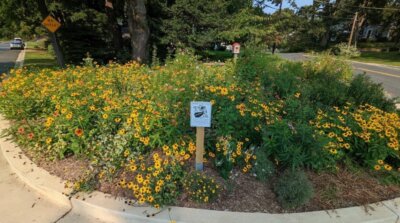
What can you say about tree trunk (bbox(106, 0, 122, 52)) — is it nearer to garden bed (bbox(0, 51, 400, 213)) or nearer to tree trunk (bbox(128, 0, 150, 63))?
tree trunk (bbox(128, 0, 150, 63))

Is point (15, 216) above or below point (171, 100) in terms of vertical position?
below

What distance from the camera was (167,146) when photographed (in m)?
2.70

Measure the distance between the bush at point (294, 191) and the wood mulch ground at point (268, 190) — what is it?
0.25 ft

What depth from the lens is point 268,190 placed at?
2.69 meters

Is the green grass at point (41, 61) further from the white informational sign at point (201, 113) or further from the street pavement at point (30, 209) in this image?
the white informational sign at point (201, 113)

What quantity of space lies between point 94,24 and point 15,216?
16728mm

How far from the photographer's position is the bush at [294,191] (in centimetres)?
244

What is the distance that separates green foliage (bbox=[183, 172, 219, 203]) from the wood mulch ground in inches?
2.4

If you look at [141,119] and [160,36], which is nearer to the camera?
[141,119]

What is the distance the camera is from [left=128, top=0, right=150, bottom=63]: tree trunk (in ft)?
35.0

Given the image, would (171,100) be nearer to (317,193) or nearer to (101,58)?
(317,193)

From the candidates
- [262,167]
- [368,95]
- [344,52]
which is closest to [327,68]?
[368,95]

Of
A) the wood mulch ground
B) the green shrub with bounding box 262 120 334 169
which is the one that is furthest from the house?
the green shrub with bounding box 262 120 334 169

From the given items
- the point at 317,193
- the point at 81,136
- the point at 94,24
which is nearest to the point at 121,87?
→ the point at 81,136
